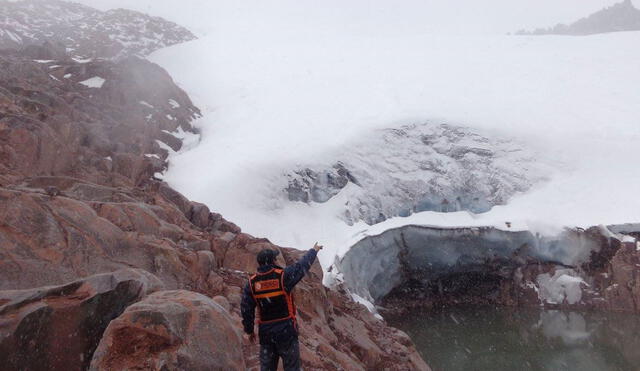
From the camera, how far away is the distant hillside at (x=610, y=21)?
2822 inches

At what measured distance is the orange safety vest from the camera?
6027mm

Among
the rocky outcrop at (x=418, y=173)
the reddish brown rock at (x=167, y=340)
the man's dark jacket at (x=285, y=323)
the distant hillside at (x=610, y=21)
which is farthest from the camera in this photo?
the distant hillside at (x=610, y=21)

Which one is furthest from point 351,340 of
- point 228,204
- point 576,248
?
point 576,248

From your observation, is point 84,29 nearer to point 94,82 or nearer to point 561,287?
point 94,82

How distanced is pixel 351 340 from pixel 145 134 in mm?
18904

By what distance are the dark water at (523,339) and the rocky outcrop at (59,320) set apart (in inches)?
→ 580

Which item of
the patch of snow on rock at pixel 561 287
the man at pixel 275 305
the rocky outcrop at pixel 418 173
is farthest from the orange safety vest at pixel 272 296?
the patch of snow on rock at pixel 561 287

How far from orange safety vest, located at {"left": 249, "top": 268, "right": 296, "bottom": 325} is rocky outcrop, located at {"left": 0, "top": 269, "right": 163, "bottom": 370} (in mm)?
1969

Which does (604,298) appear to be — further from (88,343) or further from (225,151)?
(88,343)

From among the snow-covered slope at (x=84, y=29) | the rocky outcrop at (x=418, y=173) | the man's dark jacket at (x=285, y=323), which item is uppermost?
the man's dark jacket at (x=285, y=323)

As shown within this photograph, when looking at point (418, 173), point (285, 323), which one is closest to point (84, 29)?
point (418, 173)

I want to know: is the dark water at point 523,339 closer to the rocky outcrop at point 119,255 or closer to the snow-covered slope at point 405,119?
the snow-covered slope at point 405,119

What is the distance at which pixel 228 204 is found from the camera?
22.0m

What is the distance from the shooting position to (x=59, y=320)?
5.72m
